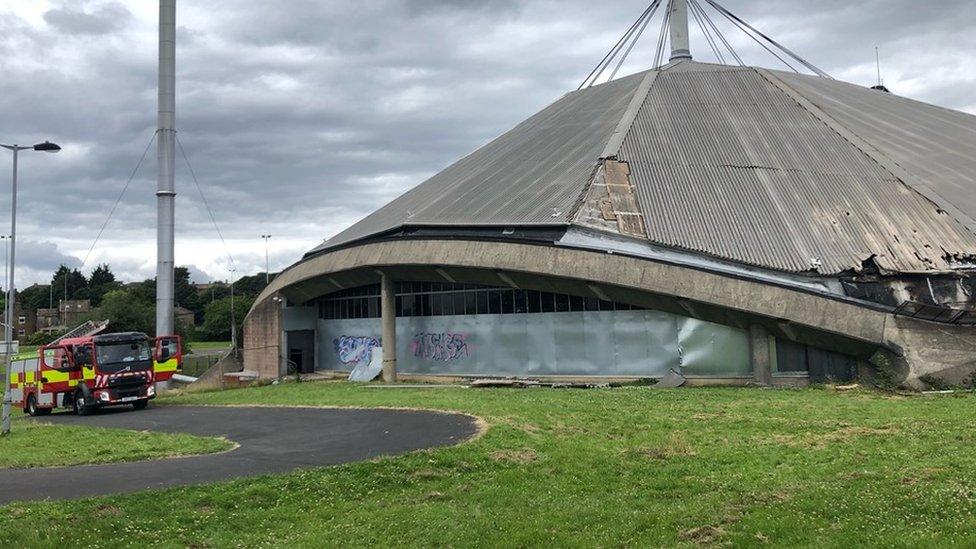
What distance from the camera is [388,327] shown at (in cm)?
3781

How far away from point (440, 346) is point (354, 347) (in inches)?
292

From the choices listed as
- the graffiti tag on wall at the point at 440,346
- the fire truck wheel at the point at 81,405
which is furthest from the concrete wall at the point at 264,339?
the fire truck wheel at the point at 81,405

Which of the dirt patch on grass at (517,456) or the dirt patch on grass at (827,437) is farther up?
the dirt patch on grass at (517,456)

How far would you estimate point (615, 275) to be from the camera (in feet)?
96.5

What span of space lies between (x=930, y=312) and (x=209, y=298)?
15902cm

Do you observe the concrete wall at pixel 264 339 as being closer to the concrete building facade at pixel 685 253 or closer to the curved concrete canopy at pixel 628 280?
the concrete building facade at pixel 685 253

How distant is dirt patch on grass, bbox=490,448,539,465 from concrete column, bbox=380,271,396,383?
75.9 feet

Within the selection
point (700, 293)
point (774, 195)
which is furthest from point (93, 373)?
point (774, 195)

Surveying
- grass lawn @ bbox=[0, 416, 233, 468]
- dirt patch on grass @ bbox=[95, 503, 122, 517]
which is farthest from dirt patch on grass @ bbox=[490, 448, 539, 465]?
grass lawn @ bbox=[0, 416, 233, 468]

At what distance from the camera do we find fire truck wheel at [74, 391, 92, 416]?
96.7 ft

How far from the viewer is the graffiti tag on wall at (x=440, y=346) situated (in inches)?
1451

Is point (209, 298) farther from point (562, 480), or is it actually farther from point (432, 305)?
point (562, 480)

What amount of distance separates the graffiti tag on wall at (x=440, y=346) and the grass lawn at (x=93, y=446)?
1720cm

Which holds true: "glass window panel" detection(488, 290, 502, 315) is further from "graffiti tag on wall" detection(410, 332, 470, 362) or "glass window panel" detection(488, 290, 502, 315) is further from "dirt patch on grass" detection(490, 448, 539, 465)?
"dirt patch on grass" detection(490, 448, 539, 465)
